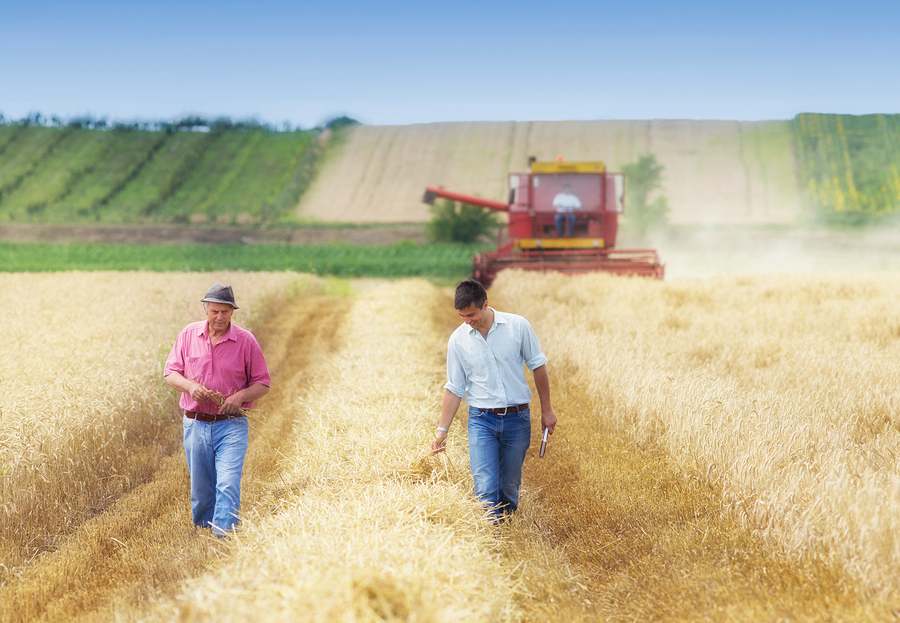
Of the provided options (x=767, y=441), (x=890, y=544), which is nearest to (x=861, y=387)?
(x=767, y=441)

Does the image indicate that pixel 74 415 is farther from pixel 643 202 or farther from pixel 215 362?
pixel 643 202

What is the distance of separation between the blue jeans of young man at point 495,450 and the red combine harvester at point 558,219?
1251 cm

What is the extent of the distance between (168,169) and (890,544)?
63707mm

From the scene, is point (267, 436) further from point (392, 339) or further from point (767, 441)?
point (767, 441)

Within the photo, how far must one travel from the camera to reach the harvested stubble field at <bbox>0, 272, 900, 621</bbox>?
3133 mm

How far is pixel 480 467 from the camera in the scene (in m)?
4.36

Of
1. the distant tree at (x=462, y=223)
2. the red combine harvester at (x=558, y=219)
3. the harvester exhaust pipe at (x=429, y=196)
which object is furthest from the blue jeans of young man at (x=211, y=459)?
the distant tree at (x=462, y=223)

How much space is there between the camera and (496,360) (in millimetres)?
4312

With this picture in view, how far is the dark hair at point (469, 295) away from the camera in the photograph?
13.5ft

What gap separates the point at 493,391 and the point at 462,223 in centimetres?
2992

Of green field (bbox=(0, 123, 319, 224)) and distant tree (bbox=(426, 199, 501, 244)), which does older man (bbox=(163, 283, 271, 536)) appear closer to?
distant tree (bbox=(426, 199, 501, 244))

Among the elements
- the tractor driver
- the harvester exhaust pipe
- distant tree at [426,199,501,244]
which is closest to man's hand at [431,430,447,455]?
the tractor driver

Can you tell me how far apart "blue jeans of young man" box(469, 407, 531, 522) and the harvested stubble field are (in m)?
0.19

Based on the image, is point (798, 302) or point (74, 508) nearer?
point (74, 508)
